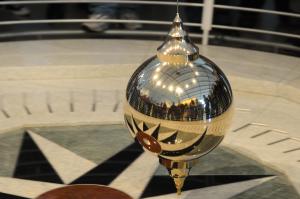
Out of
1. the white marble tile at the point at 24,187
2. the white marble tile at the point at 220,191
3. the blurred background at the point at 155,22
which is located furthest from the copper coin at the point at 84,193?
the blurred background at the point at 155,22

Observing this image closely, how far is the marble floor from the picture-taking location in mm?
3039

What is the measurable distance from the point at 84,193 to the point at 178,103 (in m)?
1.29

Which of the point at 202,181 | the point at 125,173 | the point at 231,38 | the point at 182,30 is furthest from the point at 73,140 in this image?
the point at 231,38

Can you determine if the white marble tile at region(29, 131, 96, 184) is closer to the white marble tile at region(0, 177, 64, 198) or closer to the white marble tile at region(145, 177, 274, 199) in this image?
the white marble tile at region(0, 177, 64, 198)

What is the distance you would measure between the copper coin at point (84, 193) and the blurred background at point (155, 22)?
8.62 feet

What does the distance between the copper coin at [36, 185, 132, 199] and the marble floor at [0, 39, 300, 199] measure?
8 cm

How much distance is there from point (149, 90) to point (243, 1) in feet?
18.6

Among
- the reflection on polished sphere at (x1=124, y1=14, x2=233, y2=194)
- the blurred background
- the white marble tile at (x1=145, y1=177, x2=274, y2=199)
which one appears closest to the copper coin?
the white marble tile at (x1=145, y1=177, x2=274, y2=199)

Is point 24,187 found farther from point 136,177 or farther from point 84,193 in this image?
point 136,177

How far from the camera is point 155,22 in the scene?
5539 millimetres

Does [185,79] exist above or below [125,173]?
above

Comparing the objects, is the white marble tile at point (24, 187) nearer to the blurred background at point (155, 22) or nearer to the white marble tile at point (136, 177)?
the white marble tile at point (136, 177)

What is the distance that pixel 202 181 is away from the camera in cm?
304

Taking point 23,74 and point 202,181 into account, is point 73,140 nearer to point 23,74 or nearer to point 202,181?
point 202,181
